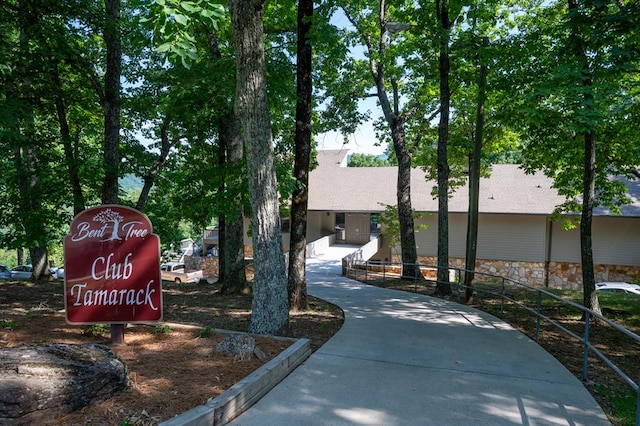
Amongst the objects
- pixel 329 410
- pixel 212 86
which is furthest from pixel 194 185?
pixel 329 410

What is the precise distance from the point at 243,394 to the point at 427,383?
231 centimetres

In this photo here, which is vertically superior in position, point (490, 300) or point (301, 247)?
point (301, 247)

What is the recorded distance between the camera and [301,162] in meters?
8.62

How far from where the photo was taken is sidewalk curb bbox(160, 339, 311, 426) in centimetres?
363

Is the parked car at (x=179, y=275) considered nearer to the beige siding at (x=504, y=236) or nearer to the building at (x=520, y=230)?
the building at (x=520, y=230)

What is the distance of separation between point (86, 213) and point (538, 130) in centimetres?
995

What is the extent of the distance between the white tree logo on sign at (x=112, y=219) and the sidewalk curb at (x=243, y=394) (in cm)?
257

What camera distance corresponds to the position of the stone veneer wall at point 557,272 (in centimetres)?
2141

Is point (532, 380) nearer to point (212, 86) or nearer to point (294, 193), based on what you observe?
point (294, 193)

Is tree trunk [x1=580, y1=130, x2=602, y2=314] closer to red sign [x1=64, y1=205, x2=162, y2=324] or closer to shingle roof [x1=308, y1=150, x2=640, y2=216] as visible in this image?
red sign [x1=64, y1=205, x2=162, y2=324]

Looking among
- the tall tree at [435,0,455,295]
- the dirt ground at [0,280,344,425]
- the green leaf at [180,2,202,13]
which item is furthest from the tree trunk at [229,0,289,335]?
the tall tree at [435,0,455,295]

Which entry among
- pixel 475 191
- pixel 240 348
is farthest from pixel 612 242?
pixel 240 348

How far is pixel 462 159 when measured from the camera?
1733cm

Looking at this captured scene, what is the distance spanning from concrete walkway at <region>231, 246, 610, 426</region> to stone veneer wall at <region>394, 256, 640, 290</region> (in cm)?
1583
